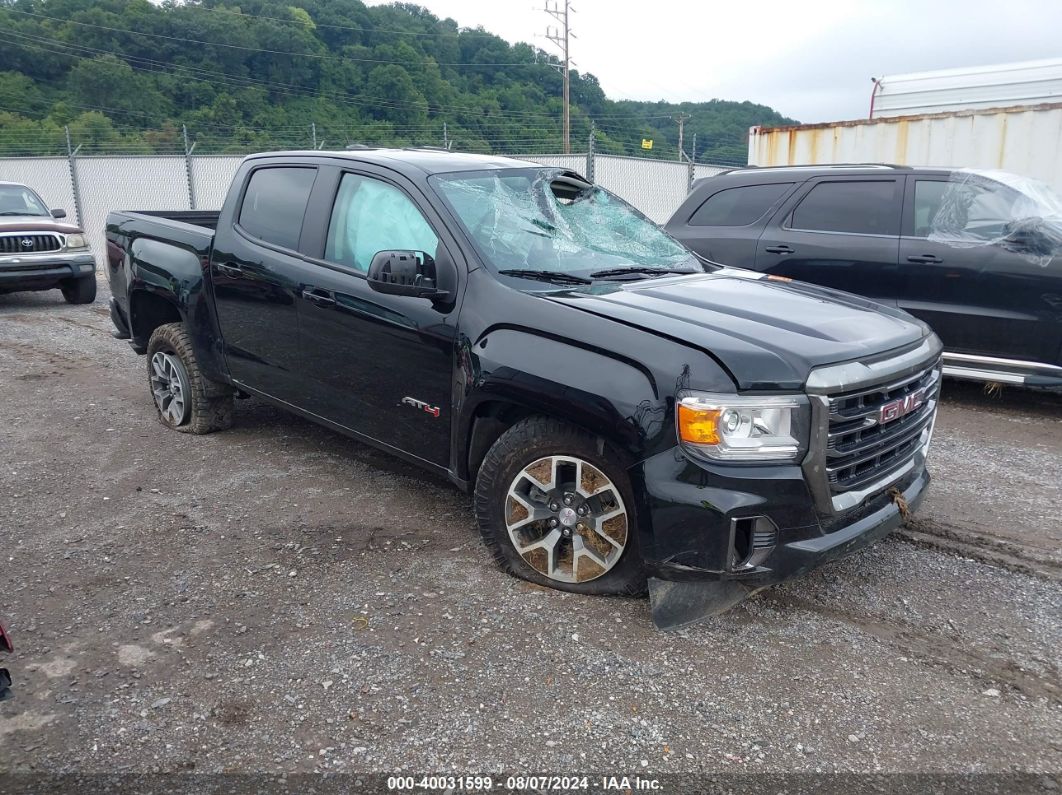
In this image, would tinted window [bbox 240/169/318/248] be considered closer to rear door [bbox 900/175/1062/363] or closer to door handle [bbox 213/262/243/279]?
door handle [bbox 213/262/243/279]

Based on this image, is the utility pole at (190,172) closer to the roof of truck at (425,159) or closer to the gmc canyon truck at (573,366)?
the gmc canyon truck at (573,366)

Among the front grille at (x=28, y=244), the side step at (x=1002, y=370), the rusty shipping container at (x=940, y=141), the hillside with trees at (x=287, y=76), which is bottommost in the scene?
the side step at (x=1002, y=370)

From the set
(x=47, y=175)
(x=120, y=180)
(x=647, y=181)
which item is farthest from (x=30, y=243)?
(x=647, y=181)

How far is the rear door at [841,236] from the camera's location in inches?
248

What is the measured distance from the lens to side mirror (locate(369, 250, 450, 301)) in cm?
347

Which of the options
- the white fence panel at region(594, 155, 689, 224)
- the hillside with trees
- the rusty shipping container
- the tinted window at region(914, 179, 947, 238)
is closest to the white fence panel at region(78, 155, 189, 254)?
the white fence panel at region(594, 155, 689, 224)

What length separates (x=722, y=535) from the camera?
2826mm

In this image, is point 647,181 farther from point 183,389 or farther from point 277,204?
point 277,204

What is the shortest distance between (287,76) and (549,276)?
47410mm

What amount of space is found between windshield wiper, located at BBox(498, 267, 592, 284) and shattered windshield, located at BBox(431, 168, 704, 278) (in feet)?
0.05

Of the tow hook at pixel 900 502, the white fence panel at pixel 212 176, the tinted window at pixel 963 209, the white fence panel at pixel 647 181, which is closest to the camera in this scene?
the tow hook at pixel 900 502

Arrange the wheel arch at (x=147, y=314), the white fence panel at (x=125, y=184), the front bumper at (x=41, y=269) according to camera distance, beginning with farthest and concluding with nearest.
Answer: the white fence panel at (x=125, y=184), the front bumper at (x=41, y=269), the wheel arch at (x=147, y=314)

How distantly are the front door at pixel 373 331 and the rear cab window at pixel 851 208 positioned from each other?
12.9ft

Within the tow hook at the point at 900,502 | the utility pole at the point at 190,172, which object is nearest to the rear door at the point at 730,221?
the tow hook at the point at 900,502
